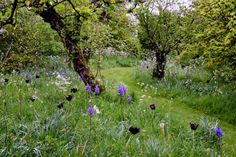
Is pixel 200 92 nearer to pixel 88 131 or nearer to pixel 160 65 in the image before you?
pixel 160 65

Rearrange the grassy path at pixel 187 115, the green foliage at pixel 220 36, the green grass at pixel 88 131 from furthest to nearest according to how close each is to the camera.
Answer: the green foliage at pixel 220 36 < the grassy path at pixel 187 115 < the green grass at pixel 88 131

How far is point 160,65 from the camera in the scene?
38.3 ft

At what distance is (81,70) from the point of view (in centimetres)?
754

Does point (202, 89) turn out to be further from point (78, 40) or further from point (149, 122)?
point (149, 122)

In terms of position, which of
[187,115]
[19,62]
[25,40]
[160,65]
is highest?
[25,40]

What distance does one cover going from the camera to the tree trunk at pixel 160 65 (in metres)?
11.6

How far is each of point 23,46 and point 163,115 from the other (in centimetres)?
737

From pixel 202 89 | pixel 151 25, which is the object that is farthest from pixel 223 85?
pixel 151 25

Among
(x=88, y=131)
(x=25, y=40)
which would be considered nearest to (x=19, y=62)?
(x=25, y=40)

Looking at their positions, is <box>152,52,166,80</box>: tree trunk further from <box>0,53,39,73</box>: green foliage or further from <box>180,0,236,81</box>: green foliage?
→ <box>0,53,39,73</box>: green foliage

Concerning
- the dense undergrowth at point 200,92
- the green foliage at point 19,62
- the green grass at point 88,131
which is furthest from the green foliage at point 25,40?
the green grass at point 88,131

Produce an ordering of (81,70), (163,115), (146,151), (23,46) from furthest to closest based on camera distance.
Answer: (23,46), (81,70), (163,115), (146,151)

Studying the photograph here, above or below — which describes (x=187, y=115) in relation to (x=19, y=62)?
below

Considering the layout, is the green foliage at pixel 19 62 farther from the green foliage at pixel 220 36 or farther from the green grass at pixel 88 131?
the green foliage at pixel 220 36
